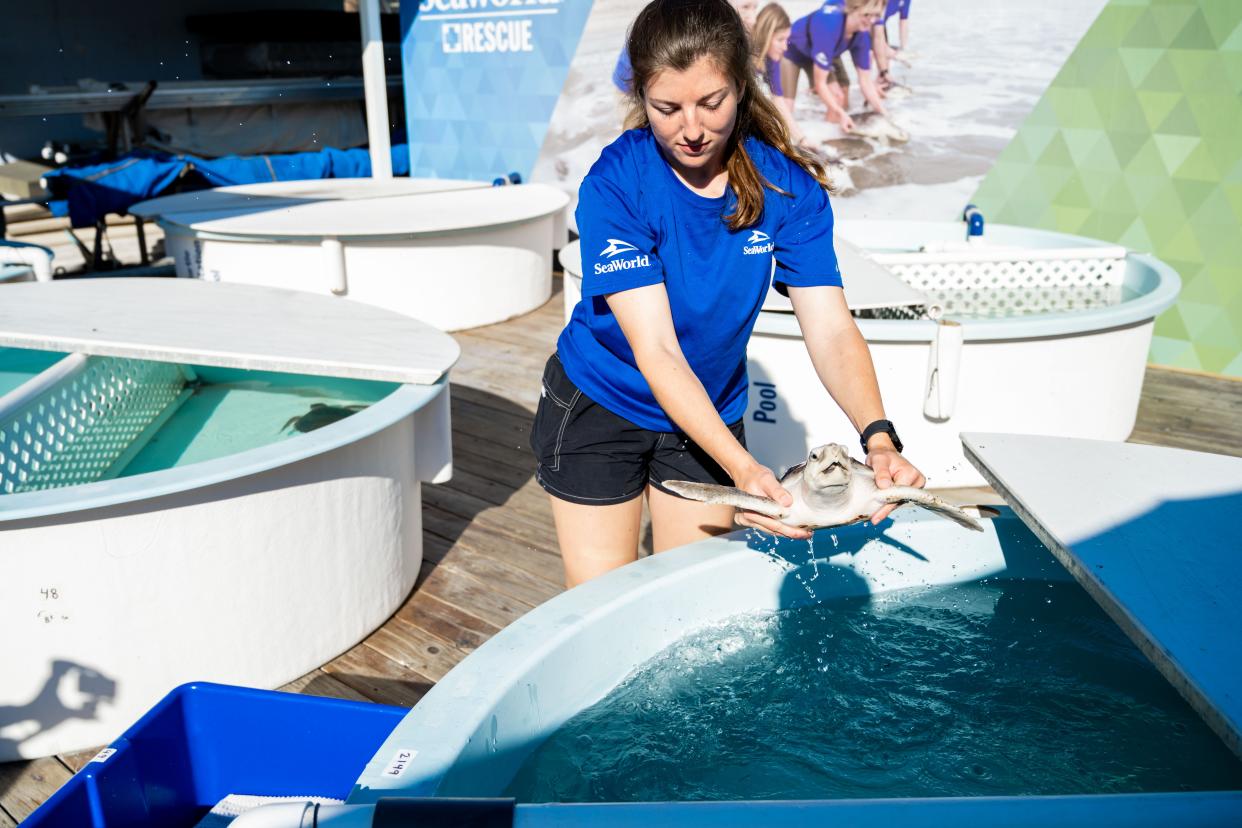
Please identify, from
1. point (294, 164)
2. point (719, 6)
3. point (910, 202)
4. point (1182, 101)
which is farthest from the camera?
point (294, 164)

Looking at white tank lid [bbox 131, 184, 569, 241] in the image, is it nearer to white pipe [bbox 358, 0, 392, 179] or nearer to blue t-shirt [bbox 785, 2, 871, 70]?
white pipe [bbox 358, 0, 392, 179]

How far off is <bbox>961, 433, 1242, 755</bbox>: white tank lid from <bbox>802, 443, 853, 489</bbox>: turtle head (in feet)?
1.88

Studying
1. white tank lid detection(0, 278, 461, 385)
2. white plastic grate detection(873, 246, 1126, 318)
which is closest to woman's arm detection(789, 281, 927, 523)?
white tank lid detection(0, 278, 461, 385)

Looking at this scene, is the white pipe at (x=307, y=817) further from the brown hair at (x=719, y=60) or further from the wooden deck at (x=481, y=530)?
the wooden deck at (x=481, y=530)

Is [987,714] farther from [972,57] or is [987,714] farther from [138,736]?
[972,57]

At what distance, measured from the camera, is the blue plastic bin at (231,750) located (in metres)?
2.15

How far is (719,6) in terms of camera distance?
181 centimetres

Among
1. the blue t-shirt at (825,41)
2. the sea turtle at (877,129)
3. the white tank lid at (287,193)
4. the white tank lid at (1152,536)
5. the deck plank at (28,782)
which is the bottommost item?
the deck plank at (28,782)

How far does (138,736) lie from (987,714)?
187 cm

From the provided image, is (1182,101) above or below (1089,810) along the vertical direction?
above

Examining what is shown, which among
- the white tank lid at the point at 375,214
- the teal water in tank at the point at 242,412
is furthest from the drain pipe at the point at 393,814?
the white tank lid at the point at 375,214

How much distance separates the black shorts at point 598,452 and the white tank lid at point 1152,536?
74 centimetres

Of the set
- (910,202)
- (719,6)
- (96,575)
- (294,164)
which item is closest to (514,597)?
(96,575)

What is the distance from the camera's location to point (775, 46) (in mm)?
7680
